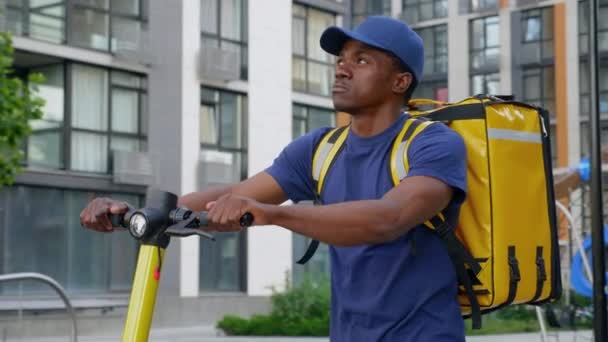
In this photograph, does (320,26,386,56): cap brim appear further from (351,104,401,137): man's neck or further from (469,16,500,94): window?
(469,16,500,94): window

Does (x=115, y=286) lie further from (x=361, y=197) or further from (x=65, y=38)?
(x=361, y=197)

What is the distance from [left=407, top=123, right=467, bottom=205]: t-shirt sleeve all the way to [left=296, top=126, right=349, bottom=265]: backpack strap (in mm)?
247

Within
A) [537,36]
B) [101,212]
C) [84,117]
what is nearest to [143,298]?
[101,212]

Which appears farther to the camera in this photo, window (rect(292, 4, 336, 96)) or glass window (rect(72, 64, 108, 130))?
window (rect(292, 4, 336, 96))

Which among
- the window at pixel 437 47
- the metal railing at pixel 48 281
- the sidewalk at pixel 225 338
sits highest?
the window at pixel 437 47

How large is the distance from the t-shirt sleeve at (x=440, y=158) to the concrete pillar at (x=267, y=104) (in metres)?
25.4

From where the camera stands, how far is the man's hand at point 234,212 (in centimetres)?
231

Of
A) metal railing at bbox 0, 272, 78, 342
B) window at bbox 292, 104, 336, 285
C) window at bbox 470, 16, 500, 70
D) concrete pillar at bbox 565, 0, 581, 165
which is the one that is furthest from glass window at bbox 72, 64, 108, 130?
metal railing at bbox 0, 272, 78, 342

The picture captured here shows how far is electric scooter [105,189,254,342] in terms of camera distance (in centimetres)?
230

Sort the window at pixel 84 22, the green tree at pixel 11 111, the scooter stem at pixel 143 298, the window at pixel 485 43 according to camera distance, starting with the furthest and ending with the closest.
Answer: the window at pixel 485 43 → the window at pixel 84 22 → the green tree at pixel 11 111 → the scooter stem at pixel 143 298

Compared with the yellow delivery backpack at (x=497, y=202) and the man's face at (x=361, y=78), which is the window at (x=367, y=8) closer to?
the yellow delivery backpack at (x=497, y=202)

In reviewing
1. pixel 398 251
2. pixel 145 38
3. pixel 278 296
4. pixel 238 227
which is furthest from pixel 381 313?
pixel 145 38

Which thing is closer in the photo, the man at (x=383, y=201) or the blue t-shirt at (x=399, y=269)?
the man at (x=383, y=201)

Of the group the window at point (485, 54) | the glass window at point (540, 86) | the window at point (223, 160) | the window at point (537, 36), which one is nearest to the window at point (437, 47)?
the window at point (485, 54)
